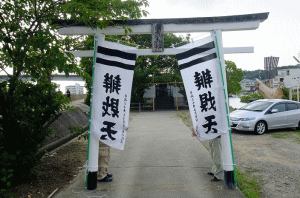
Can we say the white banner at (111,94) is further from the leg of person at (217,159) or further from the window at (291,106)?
the window at (291,106)

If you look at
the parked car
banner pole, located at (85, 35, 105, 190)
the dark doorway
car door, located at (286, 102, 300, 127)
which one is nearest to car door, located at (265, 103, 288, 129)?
the parked car

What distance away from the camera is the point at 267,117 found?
32.3 ft

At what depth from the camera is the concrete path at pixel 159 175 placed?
420 centimetres

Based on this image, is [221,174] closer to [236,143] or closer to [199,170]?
[199,170]

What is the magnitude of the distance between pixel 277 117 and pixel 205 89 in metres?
7.29

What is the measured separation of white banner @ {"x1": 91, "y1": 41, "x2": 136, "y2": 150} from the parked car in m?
7.01

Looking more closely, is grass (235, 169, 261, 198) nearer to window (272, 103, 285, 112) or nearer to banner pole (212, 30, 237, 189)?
banner pole (212, 30, 237, 189)

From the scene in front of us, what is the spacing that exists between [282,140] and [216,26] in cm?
622

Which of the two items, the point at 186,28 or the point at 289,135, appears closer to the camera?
the point at 186,28

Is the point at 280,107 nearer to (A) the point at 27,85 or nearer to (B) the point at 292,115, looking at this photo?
(B) the point at 292,115

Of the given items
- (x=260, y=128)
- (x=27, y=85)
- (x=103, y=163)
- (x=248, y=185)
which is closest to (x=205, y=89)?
(x=248, y=185)

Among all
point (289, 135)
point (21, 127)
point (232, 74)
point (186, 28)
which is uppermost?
point (232, 74)

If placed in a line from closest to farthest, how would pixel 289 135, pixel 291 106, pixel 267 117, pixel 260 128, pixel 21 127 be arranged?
pixel 21 127
pixel 289 135
pixel 260 128
pixel 267 117
pixel 291 106

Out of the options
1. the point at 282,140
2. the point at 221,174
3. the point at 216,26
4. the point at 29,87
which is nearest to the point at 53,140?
the point at 29,87
